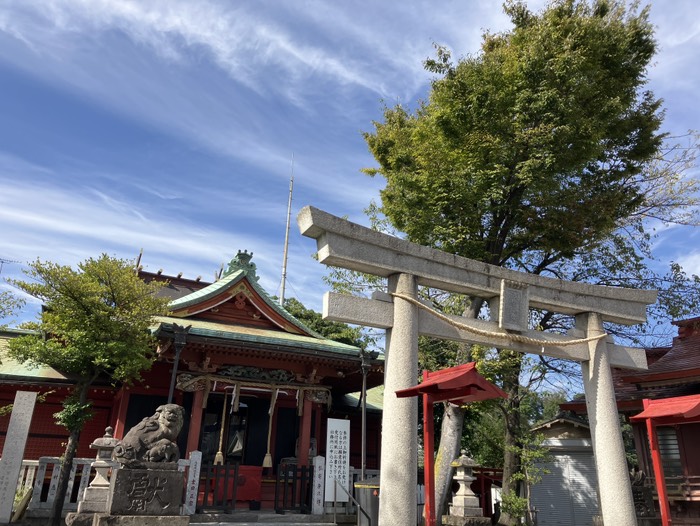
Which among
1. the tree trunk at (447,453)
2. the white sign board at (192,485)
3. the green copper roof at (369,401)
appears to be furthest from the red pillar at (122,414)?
the tree trunk at (447,453)

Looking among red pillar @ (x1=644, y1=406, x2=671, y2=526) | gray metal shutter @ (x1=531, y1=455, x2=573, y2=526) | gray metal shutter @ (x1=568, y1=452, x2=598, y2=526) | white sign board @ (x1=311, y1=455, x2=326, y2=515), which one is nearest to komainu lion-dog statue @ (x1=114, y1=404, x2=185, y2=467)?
white sign board @ (x1=311, y1=455, x2=326, y2=515)

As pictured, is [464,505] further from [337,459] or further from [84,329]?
[84,329]

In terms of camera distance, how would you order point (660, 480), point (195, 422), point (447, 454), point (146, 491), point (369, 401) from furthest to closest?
point (369, 401), point (195, 422), point (447, 454), point (660, 480), point (146, 491)

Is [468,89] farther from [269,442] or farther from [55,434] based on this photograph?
[55,434]

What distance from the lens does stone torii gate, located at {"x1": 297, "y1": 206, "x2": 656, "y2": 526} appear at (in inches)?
255

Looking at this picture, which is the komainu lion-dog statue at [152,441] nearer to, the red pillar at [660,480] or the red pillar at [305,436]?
the red pillar at [305,436]

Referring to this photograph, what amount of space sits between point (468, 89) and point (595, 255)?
6885mm

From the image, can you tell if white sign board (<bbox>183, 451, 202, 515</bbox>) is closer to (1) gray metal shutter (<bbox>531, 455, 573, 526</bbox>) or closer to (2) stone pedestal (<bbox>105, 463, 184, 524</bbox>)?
(2) stone pedestal (<bbox>105, 463, 184, 524</bbox>)

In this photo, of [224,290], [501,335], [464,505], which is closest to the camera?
[501,335]

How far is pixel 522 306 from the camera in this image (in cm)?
796

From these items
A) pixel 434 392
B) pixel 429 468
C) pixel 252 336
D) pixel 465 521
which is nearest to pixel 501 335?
pixel 434 392

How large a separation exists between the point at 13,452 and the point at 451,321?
9.21 metres

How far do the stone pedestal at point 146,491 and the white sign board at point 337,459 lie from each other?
17.1 ft

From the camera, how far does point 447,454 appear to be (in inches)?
464
